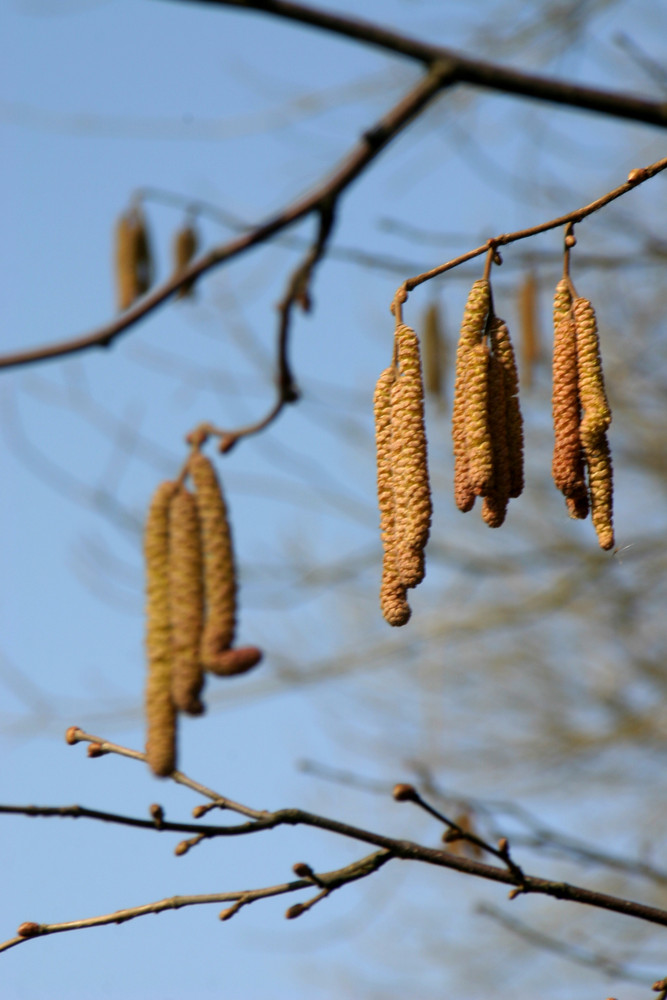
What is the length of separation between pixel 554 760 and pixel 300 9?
463cm

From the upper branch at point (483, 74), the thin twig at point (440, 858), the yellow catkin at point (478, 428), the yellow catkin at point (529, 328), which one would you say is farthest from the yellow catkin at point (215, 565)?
the yellow catkin at point (529, 328)

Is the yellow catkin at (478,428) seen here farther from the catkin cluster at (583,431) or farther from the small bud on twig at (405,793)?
the small bud on twig at (405,793)

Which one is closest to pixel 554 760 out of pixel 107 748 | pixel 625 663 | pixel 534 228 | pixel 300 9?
pixel 625 663

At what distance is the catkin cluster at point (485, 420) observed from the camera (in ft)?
3.87

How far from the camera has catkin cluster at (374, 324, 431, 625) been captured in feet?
3.89

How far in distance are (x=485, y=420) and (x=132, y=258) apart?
6.42ft

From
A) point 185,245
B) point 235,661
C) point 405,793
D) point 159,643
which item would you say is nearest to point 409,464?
point 405,793

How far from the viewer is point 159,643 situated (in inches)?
68.8

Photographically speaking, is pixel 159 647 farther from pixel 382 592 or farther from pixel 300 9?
pixel 300 9

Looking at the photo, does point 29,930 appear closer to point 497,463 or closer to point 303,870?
point 303,870

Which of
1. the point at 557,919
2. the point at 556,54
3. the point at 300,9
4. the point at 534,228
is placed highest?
the point at 556,54

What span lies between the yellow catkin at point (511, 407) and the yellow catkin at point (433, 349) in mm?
1823

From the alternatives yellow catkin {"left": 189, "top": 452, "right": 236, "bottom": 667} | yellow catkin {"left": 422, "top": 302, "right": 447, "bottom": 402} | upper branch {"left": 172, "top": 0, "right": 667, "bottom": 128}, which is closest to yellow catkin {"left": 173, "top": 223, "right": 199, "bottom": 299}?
yellow catkin {"left": 422, "top": 302, "right": 447, "bottom": 402}

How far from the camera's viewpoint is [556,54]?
4031 millimetres
